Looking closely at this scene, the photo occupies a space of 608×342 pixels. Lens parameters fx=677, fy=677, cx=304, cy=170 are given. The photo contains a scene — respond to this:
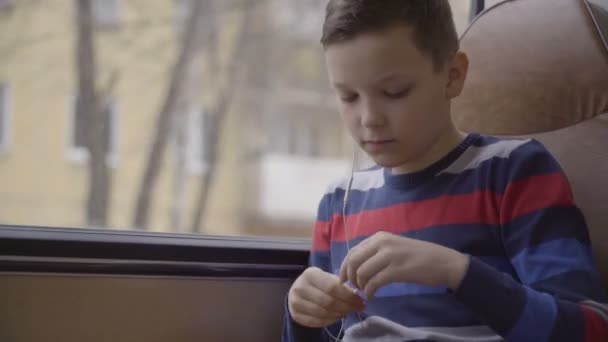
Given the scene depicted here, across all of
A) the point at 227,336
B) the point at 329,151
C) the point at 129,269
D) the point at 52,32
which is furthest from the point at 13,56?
the point at 329,151

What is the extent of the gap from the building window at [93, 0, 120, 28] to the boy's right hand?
1092mm

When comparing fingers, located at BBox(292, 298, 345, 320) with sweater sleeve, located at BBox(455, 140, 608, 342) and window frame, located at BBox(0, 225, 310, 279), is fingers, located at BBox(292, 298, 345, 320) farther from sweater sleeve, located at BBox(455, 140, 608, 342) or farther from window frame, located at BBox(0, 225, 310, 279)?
window frame, located at BBox(0, 225, 310, 279)

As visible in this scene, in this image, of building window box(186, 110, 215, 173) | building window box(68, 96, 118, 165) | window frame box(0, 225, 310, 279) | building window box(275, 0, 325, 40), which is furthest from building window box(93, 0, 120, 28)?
window frame box(0, 225, 310, 279)

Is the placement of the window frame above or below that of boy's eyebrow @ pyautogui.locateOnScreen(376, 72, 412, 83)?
below

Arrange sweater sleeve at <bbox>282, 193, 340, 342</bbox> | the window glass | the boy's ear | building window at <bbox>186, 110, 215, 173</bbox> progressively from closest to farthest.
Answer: the boy's ear → sweater sleeve at <bbox>282, 193, 340, 342</bbox> → the window glass → building window at <bbox>186, 110, 215, 173</bbox>

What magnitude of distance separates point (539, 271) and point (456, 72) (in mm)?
328

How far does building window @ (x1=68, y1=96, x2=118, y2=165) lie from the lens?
5.30 feet

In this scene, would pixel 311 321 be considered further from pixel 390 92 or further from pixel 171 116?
pixel 171 116

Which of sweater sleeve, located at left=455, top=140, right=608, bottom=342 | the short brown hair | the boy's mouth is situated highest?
the short brown hair

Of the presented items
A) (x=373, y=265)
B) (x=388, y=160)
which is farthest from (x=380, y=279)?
(x=388, y=160)

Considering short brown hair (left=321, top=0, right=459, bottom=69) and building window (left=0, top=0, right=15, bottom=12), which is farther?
building window (left=0, top=0, right=15, bottom=12)

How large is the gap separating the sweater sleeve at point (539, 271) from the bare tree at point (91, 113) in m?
0.97

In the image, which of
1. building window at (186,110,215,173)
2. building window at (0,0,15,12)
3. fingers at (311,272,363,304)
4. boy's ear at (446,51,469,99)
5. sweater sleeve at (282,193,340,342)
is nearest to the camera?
fingers at (311,272,363,304)

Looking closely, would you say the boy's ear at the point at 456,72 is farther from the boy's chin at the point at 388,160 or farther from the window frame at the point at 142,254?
the window frame at the point at 142,254
